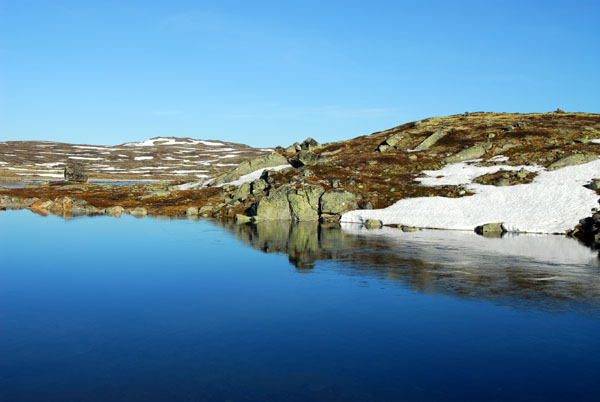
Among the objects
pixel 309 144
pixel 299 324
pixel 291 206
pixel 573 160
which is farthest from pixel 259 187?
pixel 299 324

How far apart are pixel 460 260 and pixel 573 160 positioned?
41.7 metres

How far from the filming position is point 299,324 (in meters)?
19.9

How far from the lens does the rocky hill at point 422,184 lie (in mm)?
54906

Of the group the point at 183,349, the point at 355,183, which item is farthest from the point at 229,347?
the point at 355,183

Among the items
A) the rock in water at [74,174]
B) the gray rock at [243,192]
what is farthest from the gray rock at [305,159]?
the rock in water at [74,174]

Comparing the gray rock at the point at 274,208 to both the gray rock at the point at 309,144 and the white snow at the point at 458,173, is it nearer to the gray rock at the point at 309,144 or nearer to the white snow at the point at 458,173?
the white snow at the point at 458,173

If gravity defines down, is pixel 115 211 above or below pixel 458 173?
below

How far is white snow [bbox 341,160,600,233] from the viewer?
5000 cm

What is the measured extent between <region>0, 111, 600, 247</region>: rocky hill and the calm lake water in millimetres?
16913

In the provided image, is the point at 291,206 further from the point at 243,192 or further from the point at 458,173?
the point at 458,173

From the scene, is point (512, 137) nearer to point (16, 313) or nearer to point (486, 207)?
point (486, 207)

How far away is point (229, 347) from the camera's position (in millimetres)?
17203

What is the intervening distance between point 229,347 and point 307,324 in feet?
13.7

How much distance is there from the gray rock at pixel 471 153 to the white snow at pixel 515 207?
1419 centimetres
